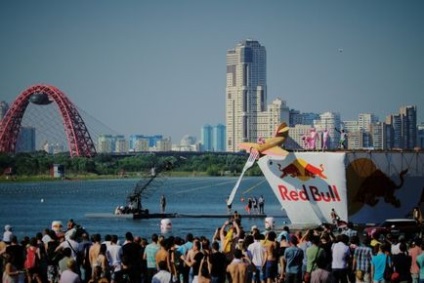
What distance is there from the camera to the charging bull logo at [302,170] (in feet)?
154

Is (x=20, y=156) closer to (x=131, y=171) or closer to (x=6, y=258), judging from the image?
(x=131, y=171)

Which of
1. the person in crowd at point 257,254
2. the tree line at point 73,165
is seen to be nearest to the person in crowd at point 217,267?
the person in crowd at point 257,254

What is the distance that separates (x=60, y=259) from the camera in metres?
22.1

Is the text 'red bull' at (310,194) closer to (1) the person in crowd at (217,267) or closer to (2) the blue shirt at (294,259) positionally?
(2) the blue shirt at (294,259)

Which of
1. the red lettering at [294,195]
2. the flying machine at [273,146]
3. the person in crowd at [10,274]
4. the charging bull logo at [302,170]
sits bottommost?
the person in crowd at [10,274]

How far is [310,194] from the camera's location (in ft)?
155

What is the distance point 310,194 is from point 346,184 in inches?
69.1

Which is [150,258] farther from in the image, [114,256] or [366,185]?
[366,185]

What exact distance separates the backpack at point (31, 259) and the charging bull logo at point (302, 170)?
82.8 feet

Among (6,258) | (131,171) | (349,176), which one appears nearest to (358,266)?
(6,258)

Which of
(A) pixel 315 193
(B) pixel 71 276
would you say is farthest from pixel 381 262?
(A) pixel 315 193

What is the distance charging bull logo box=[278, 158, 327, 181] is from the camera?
154 feet

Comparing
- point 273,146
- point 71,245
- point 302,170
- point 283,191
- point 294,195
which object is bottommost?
point 71,245

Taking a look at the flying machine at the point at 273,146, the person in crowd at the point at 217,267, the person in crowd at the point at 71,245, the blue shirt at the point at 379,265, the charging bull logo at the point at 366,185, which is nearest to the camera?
the person in crowd at the point at 217,267
